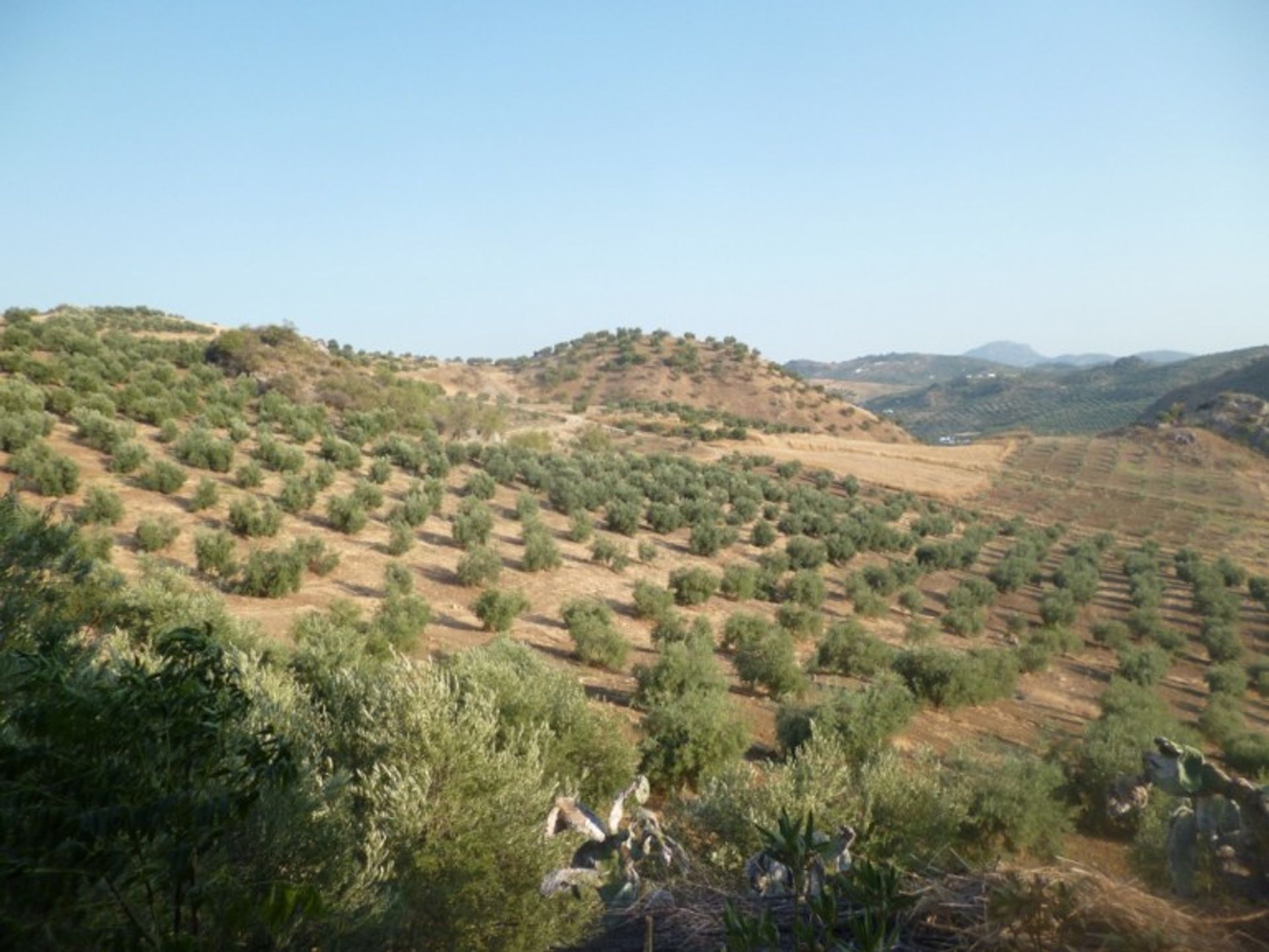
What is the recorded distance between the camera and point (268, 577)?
1616 centimetres

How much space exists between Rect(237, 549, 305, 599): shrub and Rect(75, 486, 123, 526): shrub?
3.81m

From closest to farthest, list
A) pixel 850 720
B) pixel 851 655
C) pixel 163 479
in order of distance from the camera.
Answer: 1. pixel 850 720
2. pixel 851 655
3. pixel 163 479

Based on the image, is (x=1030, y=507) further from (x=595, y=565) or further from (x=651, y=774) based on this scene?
(x=651, y=774)

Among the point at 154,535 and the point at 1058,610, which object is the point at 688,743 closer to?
the point at 154,535

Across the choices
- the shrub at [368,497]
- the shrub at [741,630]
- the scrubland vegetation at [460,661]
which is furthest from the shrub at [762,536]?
the shrub at [368,497]

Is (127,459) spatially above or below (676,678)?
above

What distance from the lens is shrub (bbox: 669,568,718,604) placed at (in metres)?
22.0

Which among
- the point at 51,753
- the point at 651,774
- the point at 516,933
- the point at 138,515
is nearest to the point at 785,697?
the point at 651,774

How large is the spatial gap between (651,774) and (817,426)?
72.0 metres

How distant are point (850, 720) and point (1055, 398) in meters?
145

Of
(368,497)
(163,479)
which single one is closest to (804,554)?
(368,497)

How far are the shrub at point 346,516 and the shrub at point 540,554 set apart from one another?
4.96m

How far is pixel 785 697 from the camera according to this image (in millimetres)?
15633

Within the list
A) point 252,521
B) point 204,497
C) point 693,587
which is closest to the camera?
point 252,521
